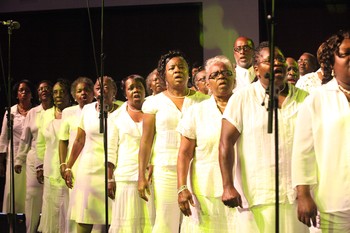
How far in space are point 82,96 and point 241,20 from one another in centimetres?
318

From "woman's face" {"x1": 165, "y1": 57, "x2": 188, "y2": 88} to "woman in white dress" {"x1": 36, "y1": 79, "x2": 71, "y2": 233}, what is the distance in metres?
2.51

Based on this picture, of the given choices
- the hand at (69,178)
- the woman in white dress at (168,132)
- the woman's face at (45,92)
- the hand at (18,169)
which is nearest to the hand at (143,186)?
the woman in white dress at (168,132)

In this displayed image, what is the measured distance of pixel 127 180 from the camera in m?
6.82

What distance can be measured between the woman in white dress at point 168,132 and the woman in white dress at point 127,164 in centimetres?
70

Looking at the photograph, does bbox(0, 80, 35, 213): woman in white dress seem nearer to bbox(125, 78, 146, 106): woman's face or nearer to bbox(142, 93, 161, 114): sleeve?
bbox(125, 78, 146, 106): woman's face

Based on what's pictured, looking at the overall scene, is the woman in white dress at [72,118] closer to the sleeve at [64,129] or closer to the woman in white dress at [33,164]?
the sleeve at [64,129]

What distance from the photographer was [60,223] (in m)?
8.22

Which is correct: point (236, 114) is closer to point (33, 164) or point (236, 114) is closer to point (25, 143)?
point (33, 164)

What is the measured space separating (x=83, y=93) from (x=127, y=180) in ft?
4.44

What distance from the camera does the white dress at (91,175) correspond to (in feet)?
23.9

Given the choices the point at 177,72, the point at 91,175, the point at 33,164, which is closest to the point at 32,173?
the point at 33,164

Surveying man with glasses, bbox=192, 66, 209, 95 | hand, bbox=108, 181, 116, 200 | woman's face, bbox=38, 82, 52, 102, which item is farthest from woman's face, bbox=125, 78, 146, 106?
woman's face, bbox=38, 82, 52, 102

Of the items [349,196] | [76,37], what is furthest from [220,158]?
[76,37]

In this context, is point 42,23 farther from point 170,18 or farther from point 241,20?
point 241,20
